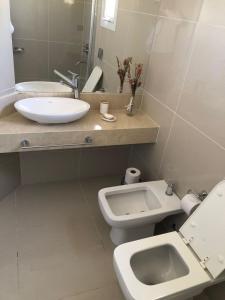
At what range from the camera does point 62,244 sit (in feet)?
5.92

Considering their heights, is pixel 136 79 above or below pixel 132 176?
above

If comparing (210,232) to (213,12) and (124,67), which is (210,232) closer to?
(213,12)

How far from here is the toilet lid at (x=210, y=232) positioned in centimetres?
117

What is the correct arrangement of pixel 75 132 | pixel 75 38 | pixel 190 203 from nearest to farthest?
pixel 190 203 < pixel 75 132 < pixel 75 38

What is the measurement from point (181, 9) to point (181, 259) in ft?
4.93

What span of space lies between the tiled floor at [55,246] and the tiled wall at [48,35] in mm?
1039

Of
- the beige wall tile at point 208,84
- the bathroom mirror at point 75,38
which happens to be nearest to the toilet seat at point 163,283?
the beige wall tile at point 208,84

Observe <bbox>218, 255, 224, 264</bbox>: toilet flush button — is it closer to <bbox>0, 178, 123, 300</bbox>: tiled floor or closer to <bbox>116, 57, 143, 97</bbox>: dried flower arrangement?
<bbox>0, 178, 123, 300</bbox>: tiled floor

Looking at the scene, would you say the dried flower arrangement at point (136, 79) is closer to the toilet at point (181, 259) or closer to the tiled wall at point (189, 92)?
the tiled wall at point (189, 92)

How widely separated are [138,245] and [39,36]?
155 centimetres

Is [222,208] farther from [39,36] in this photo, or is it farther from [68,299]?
[39,36]

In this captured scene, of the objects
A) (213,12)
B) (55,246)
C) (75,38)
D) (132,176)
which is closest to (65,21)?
(75,38)

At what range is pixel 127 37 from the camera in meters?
1.96

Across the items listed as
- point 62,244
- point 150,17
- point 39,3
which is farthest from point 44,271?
point 150,17
